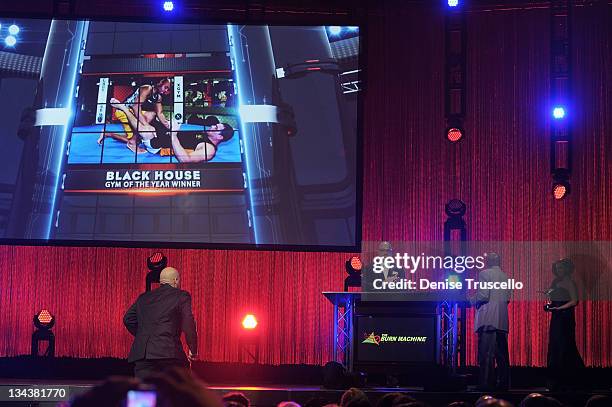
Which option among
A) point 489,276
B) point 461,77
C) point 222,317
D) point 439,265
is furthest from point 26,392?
point 461,77

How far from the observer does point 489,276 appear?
7.81 m

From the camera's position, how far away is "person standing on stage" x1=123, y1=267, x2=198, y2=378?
628 centimetres

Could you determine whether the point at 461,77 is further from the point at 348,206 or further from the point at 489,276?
the point at 489,276

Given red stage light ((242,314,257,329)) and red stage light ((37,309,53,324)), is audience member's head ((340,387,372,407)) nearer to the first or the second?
red stage light ((242,314,257,329))

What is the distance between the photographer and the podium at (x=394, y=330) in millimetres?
7918

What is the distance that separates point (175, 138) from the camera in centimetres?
881

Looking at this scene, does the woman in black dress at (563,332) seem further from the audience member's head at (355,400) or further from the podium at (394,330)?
the audience member's head at (355,400)

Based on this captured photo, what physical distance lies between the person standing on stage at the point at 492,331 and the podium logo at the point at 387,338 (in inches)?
21.8

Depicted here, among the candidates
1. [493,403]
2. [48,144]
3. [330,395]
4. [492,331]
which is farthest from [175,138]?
[493,403]

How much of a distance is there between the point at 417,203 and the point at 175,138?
115 inches

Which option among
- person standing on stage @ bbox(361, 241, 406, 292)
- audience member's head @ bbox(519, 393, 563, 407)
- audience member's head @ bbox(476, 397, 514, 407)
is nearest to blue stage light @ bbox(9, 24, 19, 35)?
Answer: person standing on stage @ bbox(361, 241, 406, 292)

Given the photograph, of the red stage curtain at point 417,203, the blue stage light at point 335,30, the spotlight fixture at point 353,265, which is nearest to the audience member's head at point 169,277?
the spotlight fixture at point 353,265

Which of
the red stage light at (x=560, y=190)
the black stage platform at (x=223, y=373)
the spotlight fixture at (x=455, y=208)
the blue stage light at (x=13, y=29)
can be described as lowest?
the black stage platform at (x=223, y=373)

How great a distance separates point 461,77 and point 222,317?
3846 millimetres
